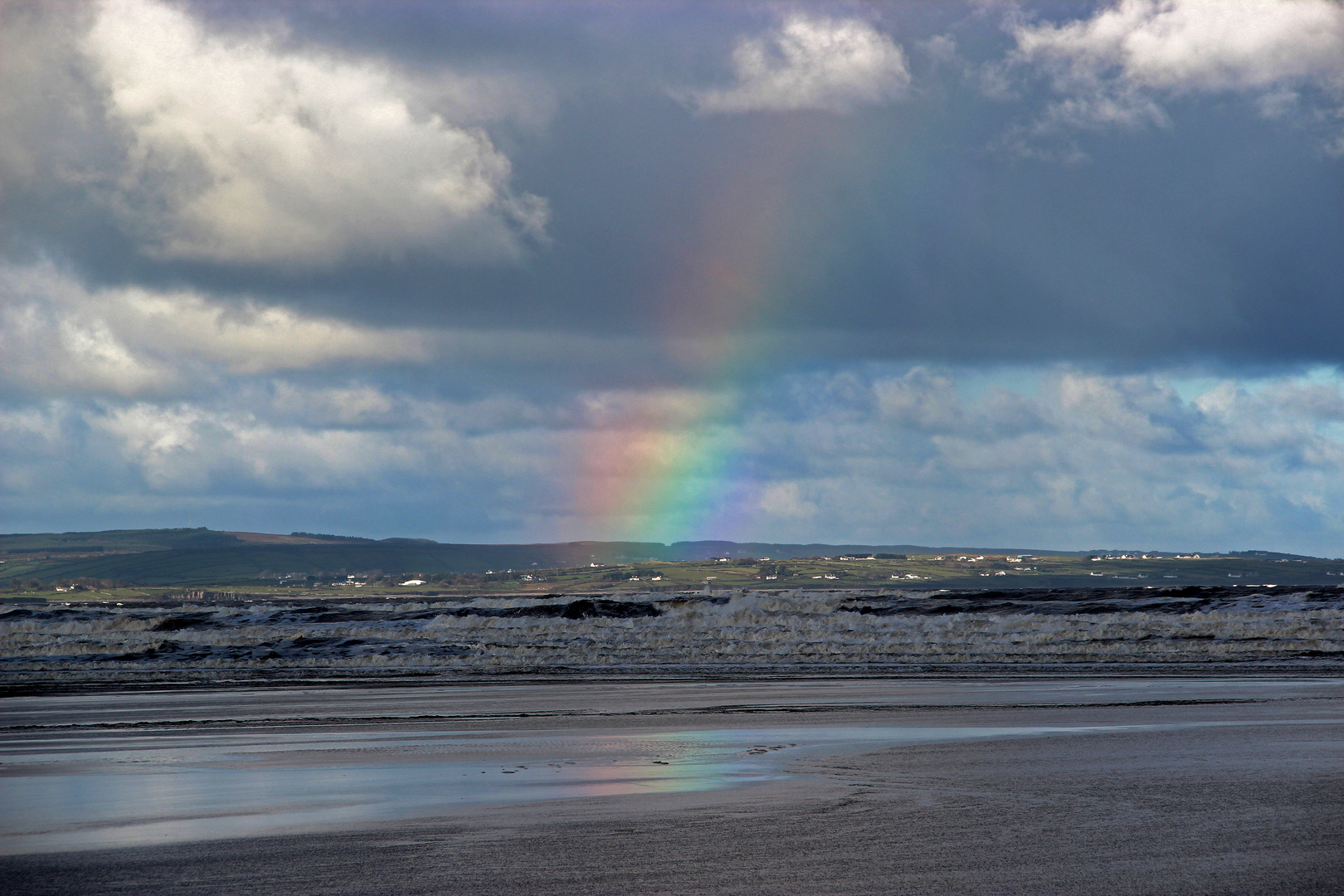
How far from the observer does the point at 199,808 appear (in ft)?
40.4

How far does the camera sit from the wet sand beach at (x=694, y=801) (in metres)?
9.24

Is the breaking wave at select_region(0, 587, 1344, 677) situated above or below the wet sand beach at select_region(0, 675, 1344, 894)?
below

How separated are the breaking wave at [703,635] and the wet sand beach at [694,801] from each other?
15747 mm

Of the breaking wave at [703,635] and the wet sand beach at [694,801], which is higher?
the wet sand beach at [694,801]

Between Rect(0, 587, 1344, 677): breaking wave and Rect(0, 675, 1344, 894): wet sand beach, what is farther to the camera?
Rect(0, 587, 1344, 677): breaking wave

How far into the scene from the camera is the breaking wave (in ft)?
130

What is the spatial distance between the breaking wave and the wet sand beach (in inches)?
620

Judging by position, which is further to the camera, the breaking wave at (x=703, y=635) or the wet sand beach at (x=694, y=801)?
the breaking wave at (x=703, y=635)

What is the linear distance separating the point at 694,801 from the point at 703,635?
1639 inches

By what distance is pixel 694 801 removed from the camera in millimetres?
12375

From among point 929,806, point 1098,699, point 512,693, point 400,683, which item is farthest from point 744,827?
point 400,683

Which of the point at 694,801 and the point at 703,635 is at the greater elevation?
the point at 694,801

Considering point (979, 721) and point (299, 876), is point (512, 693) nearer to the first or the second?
point (979, 721)

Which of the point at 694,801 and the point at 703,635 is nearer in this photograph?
the point at 694,801
